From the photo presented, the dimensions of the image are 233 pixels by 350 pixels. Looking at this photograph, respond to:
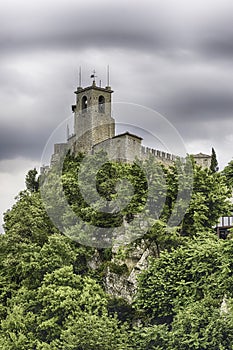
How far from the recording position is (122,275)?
1768 inches

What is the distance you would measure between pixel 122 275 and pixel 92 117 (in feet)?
65.3

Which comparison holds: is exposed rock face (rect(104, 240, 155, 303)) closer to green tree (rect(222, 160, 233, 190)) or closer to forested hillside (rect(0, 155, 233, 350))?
forested hillside (rect(0, 155, 233, 350))

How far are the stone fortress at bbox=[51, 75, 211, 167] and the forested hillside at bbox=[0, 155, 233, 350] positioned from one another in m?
3.49

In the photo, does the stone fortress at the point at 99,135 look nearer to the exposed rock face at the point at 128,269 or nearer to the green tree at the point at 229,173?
the green tree at the point at 229,173

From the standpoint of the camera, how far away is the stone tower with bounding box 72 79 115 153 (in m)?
58.9

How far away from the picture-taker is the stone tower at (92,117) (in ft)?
193

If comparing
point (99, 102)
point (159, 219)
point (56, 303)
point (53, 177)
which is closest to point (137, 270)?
point (159, 219)

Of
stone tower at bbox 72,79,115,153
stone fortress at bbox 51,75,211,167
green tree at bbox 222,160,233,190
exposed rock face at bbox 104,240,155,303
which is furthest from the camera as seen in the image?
stone tower at bbox 72,79,115,153

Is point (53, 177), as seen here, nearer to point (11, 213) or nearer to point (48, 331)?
point (11, 213)

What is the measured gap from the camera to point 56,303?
1550 inches

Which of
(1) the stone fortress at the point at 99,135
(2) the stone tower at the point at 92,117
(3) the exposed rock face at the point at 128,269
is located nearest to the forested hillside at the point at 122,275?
(3) the exposed rock face at the point at 128,269

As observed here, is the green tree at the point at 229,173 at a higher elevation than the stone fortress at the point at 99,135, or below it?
below

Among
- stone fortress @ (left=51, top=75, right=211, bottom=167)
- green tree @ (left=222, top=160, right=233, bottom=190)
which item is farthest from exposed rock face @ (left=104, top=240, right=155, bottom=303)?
green tree @ (left=222, top=160, right=233, bottom=190)

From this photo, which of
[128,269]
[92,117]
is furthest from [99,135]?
[128,269]
